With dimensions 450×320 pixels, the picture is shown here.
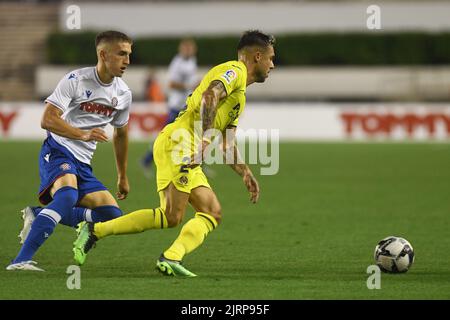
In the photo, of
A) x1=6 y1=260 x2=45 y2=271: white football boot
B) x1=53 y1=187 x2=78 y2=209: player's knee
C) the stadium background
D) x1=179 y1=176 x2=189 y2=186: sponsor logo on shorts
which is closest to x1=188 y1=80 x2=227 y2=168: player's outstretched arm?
x1=179 y1=176 x2=189 y2=186: sponsor logo on shorts

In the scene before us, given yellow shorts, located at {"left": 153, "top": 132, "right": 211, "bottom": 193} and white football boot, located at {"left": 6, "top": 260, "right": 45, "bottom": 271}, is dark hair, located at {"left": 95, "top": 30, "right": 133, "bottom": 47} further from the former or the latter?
white football boot, located at {"left": 6, "top": 260, "right": 45, "bottom": 271}

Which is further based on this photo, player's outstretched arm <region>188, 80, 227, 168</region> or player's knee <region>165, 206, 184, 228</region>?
player's knee <region>165, 206, 184, 228</region>

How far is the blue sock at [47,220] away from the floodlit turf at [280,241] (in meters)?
0.25

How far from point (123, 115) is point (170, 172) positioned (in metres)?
1.11

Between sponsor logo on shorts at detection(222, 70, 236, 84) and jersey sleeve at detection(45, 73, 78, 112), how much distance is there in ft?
4.72

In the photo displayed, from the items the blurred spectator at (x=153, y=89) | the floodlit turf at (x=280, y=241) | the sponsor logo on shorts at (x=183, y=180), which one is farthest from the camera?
the blurred spectator at (x=153, y=89)

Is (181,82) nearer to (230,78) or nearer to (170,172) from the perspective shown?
(170,172)

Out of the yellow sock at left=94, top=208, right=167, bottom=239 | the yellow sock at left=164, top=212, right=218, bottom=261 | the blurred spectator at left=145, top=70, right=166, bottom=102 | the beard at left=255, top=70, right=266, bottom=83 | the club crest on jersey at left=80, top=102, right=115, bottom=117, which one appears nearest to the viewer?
the yellow sock at left=164, top=212, right=218, bottom=261

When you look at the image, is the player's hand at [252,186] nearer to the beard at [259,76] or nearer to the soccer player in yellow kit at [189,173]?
the soccer player in yellow kit at [189,173]

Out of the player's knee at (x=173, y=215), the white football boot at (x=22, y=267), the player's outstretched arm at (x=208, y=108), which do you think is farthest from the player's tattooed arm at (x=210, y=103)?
the white football boot at (x=22, y=267)

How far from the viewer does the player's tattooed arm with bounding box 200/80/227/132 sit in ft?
26.9

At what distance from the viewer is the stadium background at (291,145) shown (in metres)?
8.64

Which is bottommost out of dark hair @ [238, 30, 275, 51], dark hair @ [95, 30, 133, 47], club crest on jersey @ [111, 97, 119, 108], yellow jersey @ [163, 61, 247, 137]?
yellow jersey @ [163, 61, 247, 137]
